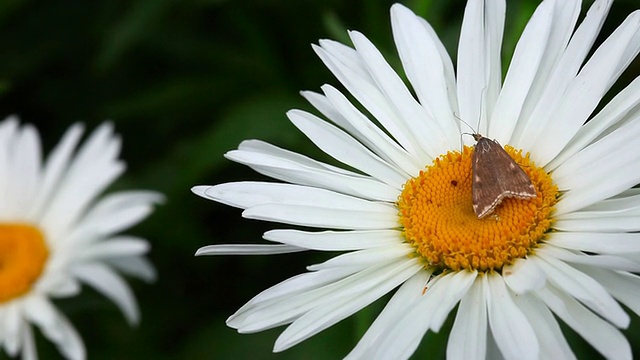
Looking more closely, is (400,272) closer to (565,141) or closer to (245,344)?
(565,141)

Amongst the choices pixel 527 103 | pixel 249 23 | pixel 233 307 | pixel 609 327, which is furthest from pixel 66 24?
pixel 609 327

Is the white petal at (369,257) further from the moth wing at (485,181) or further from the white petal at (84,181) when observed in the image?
the white petal at (84,181)

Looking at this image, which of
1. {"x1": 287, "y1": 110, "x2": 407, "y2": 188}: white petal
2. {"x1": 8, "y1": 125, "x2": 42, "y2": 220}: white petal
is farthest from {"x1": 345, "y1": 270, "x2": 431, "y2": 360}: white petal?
{"x1": 8, "y1": 125, "x2": 42, "y2": 220}: white petal

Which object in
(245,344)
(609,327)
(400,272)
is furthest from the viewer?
(245,344)

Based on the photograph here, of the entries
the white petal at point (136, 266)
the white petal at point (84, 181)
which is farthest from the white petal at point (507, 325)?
the white petal at point (84, 181)

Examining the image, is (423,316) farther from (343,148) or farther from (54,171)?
(54,171)
